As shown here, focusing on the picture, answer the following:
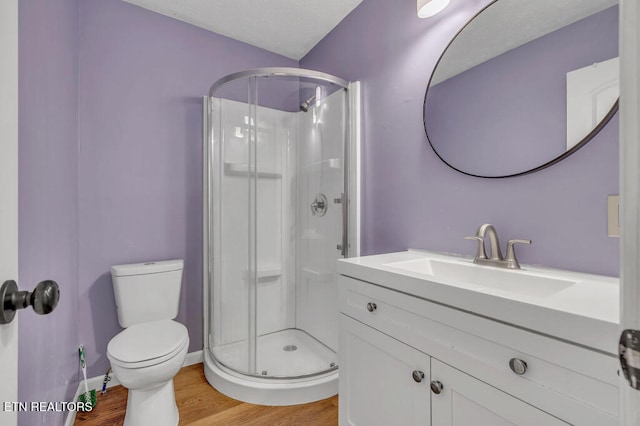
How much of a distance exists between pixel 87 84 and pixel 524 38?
2340 mm

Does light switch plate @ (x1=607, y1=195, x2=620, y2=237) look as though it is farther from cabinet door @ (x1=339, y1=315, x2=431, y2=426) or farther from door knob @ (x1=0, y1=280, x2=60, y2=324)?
door knob @ (x1=0, y1=280, x2=60, y2=324)

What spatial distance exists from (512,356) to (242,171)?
64.9 inches

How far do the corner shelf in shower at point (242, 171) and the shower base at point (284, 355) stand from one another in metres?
1.07

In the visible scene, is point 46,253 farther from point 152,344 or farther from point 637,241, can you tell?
point 637,241

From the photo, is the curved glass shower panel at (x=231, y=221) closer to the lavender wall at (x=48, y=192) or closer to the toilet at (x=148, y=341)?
the toilet at (x=148, y=341)

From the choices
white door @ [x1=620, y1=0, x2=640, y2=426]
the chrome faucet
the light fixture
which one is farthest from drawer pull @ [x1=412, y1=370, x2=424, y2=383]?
the light fixture

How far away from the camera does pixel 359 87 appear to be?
190 cm

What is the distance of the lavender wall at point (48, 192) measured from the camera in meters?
0.94

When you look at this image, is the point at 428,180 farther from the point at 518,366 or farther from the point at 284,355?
the point at 284,355

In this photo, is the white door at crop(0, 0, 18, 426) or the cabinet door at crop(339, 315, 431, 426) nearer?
the white door at crop(0, 0, 18, 426)

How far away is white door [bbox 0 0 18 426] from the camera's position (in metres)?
0.50

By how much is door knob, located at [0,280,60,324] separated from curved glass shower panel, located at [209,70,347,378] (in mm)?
1338

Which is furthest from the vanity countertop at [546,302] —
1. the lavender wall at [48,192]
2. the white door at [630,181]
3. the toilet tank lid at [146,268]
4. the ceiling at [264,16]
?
the ceiling at [264,16]

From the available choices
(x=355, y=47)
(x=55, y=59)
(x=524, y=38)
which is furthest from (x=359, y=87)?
(x=55, y=59)
